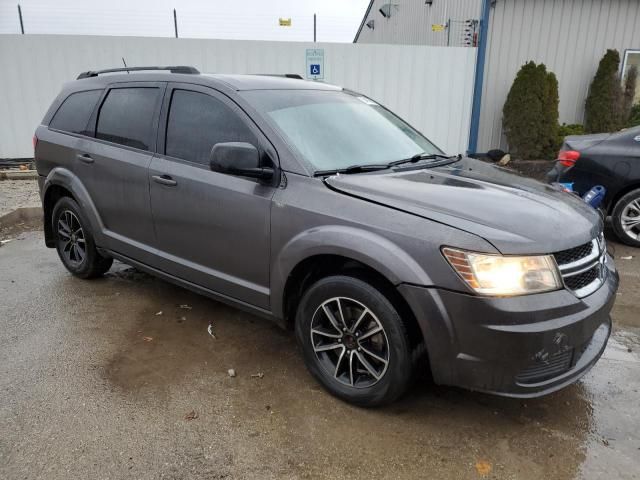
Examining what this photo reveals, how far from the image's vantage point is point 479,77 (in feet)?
34.6

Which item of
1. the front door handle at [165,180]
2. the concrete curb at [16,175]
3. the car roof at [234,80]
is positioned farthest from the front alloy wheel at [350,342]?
the concrete curb at [16,175]

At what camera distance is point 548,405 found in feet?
9.57

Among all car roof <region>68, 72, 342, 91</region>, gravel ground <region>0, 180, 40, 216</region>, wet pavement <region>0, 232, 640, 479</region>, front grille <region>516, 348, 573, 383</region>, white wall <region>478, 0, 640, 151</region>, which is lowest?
gravel ground <region>0, 180, 40, 216</region>

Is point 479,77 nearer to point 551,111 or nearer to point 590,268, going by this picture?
point 551,111

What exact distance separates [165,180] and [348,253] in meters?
1.62

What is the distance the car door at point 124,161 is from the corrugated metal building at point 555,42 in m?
8.80

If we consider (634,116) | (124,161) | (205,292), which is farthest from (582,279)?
(634,116)

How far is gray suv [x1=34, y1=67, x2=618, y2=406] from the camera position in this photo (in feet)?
7.79

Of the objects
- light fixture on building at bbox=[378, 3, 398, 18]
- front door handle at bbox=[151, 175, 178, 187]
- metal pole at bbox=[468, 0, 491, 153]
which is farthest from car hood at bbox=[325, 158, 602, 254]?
light fixture on building at bbox=[378, 3, 398, 18]

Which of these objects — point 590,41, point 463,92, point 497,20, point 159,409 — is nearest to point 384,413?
point 159,409

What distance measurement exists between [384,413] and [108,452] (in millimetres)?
1457

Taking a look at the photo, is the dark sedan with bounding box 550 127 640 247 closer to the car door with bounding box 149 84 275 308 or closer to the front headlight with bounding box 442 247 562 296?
the front headlight with bounding box 442 247 562 296

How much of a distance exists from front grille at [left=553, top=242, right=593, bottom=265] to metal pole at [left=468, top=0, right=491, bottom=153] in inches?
344

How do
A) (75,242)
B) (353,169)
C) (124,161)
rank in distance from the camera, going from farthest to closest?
1. (75,242)
2. (124,161)
3. (353,169)
